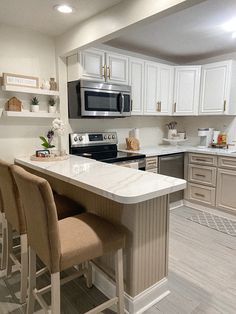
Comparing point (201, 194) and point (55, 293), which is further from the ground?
point (55, 293)

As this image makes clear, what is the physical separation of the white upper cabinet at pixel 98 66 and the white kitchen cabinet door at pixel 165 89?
2.43 feet

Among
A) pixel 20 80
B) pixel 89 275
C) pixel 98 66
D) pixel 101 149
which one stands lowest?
pixel 89 275

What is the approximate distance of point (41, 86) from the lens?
271 cm

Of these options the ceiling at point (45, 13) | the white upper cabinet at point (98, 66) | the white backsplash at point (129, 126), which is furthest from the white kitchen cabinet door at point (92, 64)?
the white backsplash at point (129, 126)

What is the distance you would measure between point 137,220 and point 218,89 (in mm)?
2854

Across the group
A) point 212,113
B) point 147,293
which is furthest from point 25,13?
point 212,113

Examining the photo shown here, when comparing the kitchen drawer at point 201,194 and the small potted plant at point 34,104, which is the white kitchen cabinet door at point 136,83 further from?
the kitchen drawer at point 201,194


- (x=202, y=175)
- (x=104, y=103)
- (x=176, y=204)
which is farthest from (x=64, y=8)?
(x=176, y=204)

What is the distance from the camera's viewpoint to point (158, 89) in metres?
3.72

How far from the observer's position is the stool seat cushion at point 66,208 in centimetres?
189

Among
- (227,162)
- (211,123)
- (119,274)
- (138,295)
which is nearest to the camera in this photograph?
(119,274)

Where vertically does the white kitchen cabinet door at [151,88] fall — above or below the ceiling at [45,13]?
below

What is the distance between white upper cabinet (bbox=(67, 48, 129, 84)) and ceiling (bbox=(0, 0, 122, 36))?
1.17ft

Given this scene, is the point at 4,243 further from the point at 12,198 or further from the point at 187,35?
the point at 187,35
